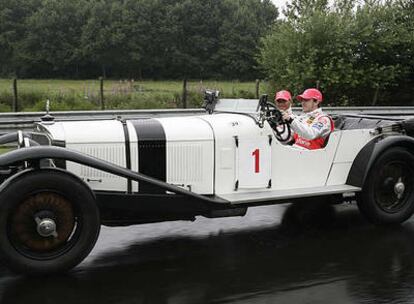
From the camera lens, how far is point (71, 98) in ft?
58.2

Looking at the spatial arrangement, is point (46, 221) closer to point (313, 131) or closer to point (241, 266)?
point (241, 266)

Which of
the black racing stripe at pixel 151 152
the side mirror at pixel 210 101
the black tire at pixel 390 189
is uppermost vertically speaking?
the side mirror at pixel 210 101

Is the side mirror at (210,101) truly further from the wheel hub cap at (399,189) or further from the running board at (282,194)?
the wheel hub cap at (399,189)

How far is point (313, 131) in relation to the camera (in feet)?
17.3

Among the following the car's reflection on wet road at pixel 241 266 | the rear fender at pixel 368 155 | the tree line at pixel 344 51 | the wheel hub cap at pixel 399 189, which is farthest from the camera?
the tree line at pixel 344 51

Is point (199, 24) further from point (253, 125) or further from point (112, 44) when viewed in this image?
point (253, 125)

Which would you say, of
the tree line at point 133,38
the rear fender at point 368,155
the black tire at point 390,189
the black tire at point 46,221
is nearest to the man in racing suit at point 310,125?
the rear fender at point 368,155

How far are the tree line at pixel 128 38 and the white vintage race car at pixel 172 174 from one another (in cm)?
5643

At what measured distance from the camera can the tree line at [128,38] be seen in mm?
61875

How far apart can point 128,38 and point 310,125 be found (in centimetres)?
6102

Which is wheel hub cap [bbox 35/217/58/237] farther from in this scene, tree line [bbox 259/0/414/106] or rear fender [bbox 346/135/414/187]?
tree line [bbox 259/0/414/106]

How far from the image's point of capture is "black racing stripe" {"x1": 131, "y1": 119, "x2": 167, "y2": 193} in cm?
466

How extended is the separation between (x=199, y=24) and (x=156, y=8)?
5.26 meters

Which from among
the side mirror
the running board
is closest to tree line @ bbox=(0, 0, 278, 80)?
the side mirror
